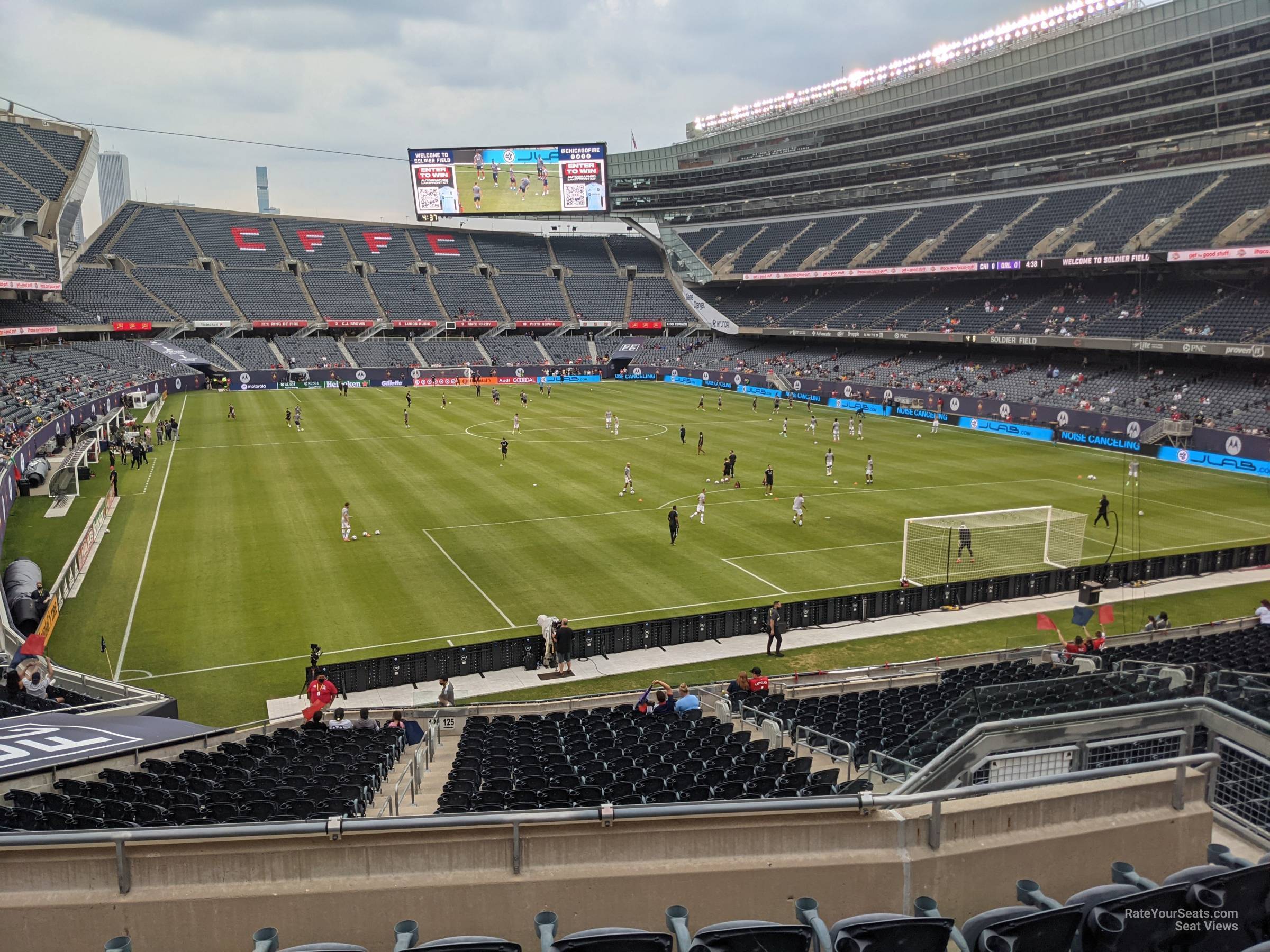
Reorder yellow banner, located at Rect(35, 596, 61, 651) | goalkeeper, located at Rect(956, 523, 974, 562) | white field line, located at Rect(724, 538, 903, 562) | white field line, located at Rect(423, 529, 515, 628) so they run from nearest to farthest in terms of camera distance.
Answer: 1. yellow banner, located at Rect(35, 596, 61, 651)
2. white field line, located at Rect(423, 529, 515, 628)
3. goalkeeper, located at Rect(956, 523, 974, 562)
4. white field line, located at Rect(724, 538, 903, 562)

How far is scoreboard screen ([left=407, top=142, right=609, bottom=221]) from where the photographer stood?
106 m

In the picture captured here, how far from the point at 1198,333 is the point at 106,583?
5933 centimetres

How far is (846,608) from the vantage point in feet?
82.0

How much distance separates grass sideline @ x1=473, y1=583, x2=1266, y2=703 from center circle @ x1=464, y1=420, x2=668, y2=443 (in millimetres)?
30911

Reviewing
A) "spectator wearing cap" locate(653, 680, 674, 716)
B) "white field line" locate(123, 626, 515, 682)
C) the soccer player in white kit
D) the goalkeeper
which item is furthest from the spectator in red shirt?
the goalkeeper

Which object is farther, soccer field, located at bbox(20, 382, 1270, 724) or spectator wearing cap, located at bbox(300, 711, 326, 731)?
soccer field, located at bbox(20, 382, 1270, 724)

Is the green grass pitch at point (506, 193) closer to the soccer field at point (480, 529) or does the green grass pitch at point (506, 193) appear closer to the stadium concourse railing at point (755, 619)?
the soccer field at point (480, 529)

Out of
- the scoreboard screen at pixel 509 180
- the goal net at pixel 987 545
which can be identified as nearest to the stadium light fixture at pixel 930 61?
the scoreboard screen at pixel 509 180

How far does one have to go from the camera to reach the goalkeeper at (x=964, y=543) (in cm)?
3020

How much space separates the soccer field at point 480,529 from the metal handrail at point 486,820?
15198 millimetres

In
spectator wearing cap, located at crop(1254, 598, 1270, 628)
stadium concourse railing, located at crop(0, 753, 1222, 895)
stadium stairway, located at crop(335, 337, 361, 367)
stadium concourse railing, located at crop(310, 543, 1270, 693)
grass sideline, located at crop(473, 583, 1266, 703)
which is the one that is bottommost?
grass sideline, located at crop(473, 583, 1266, 703)

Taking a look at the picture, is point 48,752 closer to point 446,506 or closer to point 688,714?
point 688,714

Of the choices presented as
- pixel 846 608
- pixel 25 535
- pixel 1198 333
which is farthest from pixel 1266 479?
pixel 25 535

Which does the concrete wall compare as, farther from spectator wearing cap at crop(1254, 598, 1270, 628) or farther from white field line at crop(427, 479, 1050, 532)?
white field line at crop(427, 479, 1050, 532)
